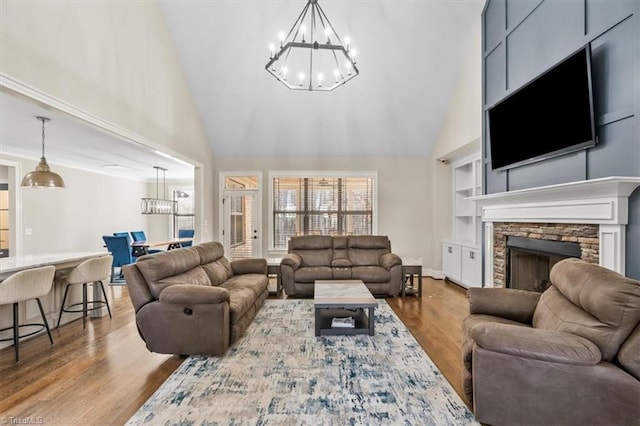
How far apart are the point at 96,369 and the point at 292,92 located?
15.4 feet

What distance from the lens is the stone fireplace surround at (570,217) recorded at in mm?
2344

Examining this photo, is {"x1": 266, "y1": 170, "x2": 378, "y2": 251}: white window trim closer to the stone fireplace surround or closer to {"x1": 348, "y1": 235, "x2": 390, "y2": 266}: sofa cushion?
{"x1": 348, "y1": 235, "x2": 390, "y2": 266}: sofa cushion

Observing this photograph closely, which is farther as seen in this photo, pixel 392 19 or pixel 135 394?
pixel 392 19

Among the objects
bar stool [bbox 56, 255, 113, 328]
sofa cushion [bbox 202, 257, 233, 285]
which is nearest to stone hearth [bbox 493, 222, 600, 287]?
sofa cushion [bbox 202, 257, 233, 285]

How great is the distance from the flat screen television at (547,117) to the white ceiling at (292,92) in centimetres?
A: 171

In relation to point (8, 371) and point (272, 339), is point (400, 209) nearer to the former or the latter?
point (272, 339)

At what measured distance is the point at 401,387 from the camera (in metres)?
2.33

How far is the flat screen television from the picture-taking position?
2.60 m

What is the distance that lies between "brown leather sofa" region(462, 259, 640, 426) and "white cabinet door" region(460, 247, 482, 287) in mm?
3239

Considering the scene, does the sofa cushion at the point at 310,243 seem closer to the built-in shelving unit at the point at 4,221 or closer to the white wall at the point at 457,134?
the white wall at the point at 457,134

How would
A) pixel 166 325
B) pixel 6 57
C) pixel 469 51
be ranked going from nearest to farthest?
pixel 6 57
pixel 166 325
pixel 469 51

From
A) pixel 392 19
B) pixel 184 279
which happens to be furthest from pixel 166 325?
pixel 392 19

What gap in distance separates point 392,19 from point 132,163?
18.9 ft

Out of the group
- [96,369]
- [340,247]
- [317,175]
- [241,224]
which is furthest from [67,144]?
[340,247]
